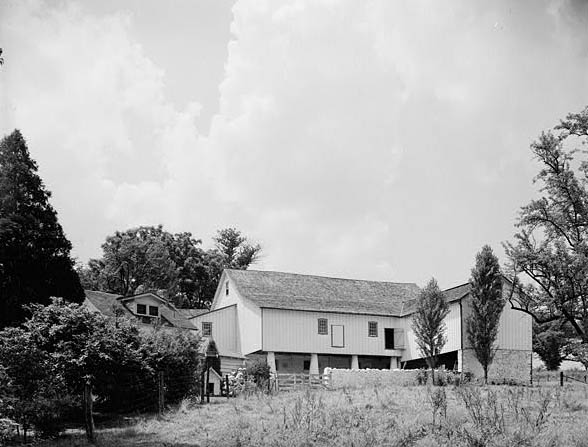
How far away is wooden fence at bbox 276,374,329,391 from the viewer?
36.7 meters

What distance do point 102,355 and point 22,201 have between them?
369 inches

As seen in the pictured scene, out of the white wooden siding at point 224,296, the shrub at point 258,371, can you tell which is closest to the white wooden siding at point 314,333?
the white wooden siding at point 224,296

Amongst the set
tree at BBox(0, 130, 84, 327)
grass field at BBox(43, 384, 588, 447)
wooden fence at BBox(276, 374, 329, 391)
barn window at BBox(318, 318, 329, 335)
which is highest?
tree at BBox(0, 130, 84, 327)

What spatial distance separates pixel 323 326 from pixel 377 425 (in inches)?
1082

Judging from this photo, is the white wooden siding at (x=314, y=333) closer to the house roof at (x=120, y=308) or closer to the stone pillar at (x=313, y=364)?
the stone pillar at (x=313, y=364)

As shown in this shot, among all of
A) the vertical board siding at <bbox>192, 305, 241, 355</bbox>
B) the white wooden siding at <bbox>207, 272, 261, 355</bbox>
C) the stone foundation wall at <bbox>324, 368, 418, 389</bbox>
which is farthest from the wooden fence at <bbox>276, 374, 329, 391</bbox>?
the vertical board siding at <bbox>192, 305, 241, 355</bbox>

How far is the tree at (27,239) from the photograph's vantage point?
91.0ft

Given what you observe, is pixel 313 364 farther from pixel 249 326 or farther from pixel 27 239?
pixel 27 239

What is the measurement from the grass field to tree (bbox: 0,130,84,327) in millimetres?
6448

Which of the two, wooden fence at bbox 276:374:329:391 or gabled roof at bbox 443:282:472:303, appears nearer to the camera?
wooden fence at bbox 276:374:329:391

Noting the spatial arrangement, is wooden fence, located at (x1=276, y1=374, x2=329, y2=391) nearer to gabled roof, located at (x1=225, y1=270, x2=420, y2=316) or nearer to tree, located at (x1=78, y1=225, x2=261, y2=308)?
gabled roof, located at (x1=225, y1=270, x2=420, y2=316)

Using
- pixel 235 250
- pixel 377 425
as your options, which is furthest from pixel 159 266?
pixel 377 425

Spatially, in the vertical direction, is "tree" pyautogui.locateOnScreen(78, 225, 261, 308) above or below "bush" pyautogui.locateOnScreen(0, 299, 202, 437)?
above

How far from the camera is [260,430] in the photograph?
20.0m
